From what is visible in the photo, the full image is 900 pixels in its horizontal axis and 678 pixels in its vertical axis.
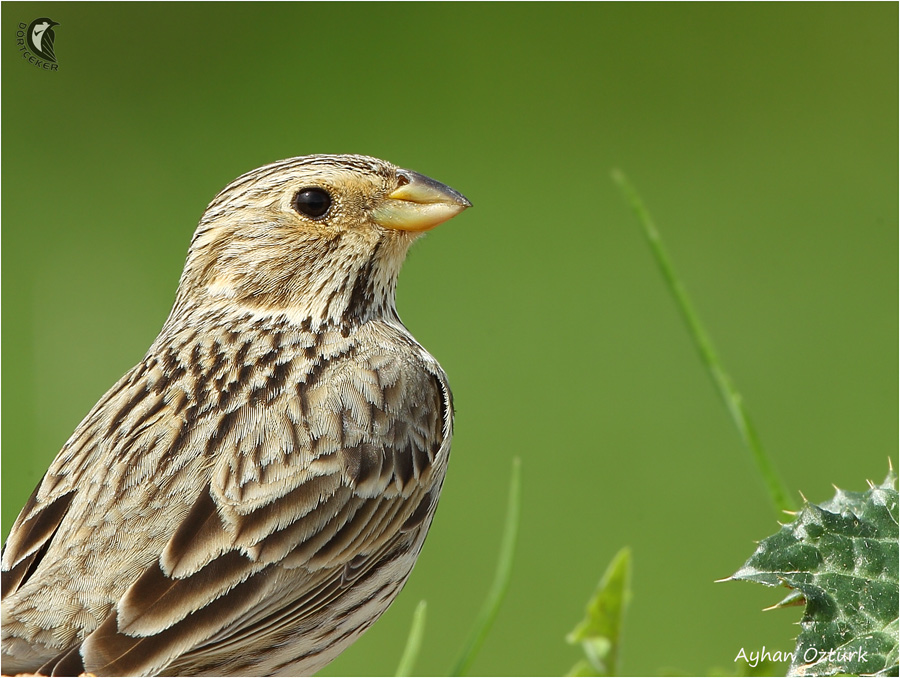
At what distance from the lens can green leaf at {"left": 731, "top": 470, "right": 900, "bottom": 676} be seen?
61.2 inches

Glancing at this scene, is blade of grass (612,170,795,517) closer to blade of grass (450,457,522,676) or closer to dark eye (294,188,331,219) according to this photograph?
blade of grass (450,457,522,676)

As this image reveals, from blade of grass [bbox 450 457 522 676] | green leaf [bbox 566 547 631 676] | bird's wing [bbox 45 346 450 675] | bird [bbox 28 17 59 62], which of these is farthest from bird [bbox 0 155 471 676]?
bird [bbox 28 17 59 62]

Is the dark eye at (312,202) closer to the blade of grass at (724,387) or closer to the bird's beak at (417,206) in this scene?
the bird's beak at (417,206)

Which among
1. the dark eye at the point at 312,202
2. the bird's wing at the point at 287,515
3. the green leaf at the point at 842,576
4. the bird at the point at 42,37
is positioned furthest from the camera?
the bird at the point at 42,37

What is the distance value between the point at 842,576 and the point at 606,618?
21.8 inches

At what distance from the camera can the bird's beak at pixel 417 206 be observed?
2482mm

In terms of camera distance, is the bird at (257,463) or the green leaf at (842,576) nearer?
the green leaf at (842,576)

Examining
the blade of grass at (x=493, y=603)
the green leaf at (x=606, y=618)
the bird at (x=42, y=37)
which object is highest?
the bird at (x=42, y=37)

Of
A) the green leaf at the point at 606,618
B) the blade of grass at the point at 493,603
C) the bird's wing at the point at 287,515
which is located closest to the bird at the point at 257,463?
the bird's wing at the point at 287,515

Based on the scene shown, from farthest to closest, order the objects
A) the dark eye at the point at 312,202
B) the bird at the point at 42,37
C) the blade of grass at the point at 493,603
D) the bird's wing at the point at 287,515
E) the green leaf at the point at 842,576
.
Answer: the bird at the point at 42,37 < the dark eye at the point at 312,202 < the blade of grass at the point at 493,603 < the bird's wing at the point at 287,515 < the green leaf at the point at 842,576

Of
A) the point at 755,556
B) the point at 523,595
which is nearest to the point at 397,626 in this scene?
the point at 523,595

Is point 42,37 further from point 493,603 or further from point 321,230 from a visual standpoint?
point 493,603

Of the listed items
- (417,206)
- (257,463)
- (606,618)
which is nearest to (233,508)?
(257,463)

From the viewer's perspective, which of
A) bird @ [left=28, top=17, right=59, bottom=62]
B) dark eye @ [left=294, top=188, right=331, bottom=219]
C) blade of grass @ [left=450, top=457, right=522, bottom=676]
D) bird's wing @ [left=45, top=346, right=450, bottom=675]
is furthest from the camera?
bird @ [left=28, top=17, right=59, bottom=62]
